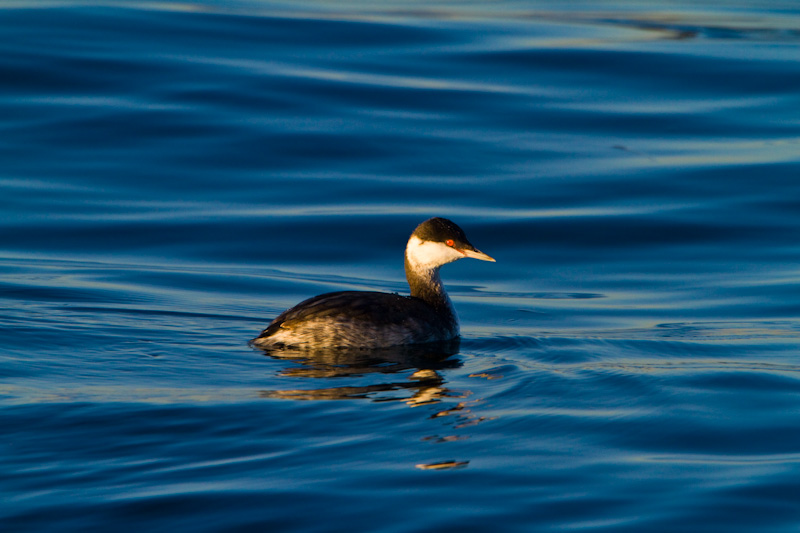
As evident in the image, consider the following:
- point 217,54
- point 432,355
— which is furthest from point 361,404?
point 217,54

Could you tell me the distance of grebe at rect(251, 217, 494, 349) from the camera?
951 centimetres

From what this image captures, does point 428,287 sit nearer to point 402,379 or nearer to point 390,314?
point 390,314

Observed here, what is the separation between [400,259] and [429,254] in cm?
335

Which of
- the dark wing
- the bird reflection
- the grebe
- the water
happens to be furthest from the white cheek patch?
the bird reflection

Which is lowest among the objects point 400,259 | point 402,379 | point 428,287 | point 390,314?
point 402,379

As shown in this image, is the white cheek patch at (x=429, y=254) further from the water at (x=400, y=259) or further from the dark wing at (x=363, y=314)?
the water at (x=400, y=259)

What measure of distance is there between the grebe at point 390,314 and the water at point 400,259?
0.87 ft

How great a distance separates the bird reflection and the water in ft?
0.12

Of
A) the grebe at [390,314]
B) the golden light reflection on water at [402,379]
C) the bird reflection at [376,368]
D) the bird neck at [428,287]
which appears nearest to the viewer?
the golden light reflection on water at [402,379]

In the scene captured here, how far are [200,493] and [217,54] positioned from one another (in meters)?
17.1

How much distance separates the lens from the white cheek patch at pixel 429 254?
10.6m

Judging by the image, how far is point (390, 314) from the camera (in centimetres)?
989

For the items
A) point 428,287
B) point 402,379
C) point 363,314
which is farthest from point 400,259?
point 402,379

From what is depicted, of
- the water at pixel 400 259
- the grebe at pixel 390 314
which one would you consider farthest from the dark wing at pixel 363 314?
the water at pixel 400 259
